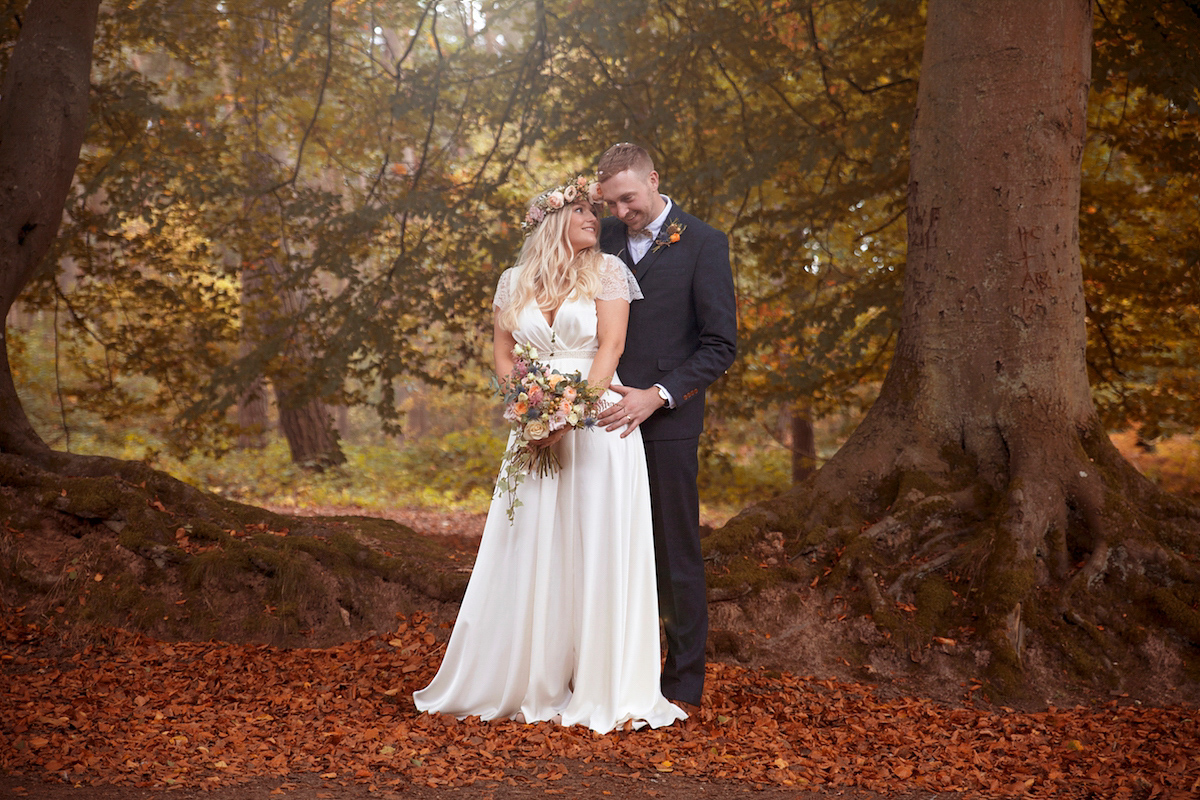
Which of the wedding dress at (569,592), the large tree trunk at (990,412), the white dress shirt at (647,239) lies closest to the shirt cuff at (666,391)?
the wedding dress at (569,592)

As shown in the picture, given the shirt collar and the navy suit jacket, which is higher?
the shirt collar

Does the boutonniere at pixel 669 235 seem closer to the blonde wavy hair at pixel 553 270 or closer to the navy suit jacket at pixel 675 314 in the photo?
the navy suit jacket at pixel 675 314

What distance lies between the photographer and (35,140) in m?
5.35

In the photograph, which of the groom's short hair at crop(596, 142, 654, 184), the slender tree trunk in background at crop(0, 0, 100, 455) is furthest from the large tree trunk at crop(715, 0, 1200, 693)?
the slender tree trunk in background at crop(0, 0, 100, 455)

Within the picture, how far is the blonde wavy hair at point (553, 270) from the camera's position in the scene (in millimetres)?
3783

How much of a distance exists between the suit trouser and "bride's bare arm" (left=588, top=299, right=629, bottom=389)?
410 millimetres

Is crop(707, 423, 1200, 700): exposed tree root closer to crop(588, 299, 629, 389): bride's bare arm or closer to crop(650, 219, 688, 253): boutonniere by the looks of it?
crop(588, 299, 629, 389): bride's bare arm

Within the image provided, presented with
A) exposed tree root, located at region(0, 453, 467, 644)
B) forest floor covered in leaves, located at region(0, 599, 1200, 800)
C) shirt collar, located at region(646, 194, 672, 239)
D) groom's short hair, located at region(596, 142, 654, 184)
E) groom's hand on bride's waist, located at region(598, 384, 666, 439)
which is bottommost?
forest floor covered in leaves, located at region(0, 599, 1200, 800)

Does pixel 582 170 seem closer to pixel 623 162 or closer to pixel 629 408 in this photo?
pixel 623 162

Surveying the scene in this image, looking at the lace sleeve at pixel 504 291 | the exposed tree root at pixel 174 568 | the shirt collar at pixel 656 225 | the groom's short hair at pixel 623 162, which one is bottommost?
the exposed tree root at pixel 174 568

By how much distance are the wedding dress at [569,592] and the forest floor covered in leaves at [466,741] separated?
143 millimetres

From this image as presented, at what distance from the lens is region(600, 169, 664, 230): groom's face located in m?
3.82

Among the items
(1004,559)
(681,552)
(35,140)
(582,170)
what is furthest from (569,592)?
(582,170)

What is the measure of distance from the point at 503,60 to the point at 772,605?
6.55m
